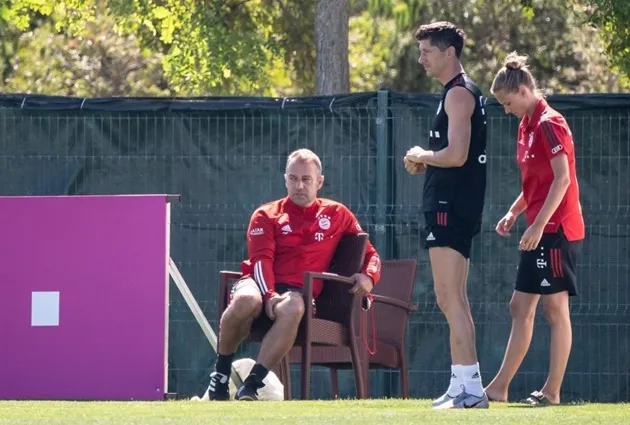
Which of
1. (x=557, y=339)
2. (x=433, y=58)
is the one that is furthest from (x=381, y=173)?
(x=433, y=58)

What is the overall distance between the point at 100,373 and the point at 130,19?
7.82m

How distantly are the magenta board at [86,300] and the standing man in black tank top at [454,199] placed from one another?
244cm

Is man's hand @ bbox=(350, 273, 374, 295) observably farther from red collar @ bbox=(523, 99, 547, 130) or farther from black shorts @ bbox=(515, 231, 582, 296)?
red collar @ bbox=(523, 99, 547, 130)

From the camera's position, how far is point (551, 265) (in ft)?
24.9

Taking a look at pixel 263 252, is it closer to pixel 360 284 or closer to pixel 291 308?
pixel 291 308

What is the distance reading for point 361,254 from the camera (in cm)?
851

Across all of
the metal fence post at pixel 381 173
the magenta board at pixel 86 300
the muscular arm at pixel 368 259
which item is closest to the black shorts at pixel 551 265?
the muscular arm at pixel 368 259

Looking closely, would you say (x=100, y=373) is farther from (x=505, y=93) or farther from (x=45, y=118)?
(x=505, y=93)

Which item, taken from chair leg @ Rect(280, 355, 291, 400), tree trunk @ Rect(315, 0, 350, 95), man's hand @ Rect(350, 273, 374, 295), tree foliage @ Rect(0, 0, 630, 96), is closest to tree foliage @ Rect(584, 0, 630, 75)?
tree foliage @ Rect(0, 0, 630, 96)

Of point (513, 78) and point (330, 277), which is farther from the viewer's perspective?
point (330, 277)

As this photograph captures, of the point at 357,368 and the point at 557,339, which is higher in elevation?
the point at 557,339

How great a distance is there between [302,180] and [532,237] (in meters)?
1.64

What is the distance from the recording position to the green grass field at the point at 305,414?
20.5 ft

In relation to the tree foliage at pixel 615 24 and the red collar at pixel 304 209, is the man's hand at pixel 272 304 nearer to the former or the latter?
the red collar at pixel 304 209
